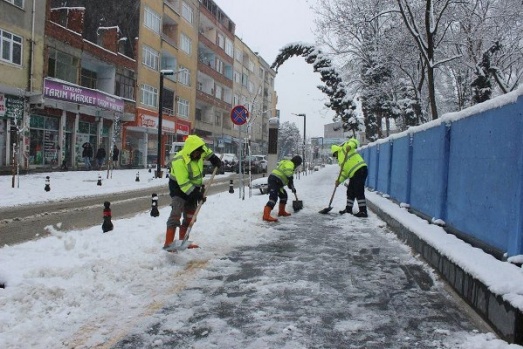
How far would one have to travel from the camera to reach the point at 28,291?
438 centimetres

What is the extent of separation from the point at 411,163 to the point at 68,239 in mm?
7305

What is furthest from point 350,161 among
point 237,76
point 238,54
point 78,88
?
point 238,54

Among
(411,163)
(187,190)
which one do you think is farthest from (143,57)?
(187,190)

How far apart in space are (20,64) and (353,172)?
17.6 meters

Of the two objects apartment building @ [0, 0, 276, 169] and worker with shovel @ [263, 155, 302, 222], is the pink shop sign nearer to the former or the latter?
apartment building @ [0, 0, 276, 169]

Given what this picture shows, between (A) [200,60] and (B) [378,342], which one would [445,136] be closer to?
(B) [378,342]

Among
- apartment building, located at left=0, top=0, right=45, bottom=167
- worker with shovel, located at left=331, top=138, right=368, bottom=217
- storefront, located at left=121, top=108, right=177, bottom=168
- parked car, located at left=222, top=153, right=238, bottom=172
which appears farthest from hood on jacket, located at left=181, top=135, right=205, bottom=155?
parked car, located at left=222, top=153, right=238, bottom=172

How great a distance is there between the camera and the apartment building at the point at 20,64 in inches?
832

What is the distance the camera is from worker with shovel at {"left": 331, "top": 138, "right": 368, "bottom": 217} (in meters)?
11.8

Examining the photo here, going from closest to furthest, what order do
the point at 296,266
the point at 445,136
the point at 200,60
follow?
the point at 296,266 < the point at 445,136 < the point at 200,60

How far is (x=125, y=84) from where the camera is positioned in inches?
1289

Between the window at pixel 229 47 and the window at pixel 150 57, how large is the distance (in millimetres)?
20727

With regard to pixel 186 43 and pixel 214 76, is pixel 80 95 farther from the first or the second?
pixel 214 76

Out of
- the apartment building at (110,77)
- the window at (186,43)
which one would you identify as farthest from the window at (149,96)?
the window at (186,43)
